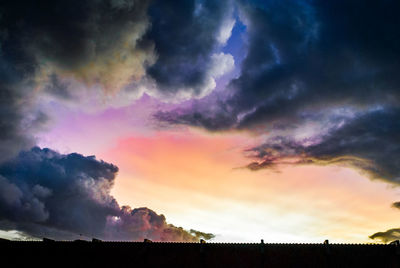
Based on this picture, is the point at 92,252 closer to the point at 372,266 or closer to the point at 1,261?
the point at 1,261

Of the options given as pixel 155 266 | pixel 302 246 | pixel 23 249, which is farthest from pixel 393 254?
pixel 23 249

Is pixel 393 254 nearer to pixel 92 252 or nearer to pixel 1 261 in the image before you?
pixel 92 252

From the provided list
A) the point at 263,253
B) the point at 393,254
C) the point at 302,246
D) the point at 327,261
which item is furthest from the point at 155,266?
the point at 393,254

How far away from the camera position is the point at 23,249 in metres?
28.9

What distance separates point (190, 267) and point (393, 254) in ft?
49.4

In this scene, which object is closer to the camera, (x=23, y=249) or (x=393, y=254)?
(x=393, y=254)

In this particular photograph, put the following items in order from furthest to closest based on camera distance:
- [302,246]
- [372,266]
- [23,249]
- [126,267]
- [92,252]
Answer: [23,249]
[92,252]
[126,267]
[302,246]
[372,266]

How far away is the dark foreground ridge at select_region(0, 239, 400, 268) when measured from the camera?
73.4 ft

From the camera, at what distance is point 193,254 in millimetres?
24562

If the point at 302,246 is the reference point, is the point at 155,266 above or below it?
below

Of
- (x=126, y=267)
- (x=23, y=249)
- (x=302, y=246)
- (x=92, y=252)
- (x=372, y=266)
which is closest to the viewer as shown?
(x=372, y=266)

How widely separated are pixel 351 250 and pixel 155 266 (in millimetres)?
15253

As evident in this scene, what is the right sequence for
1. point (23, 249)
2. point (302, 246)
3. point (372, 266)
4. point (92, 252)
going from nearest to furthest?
point (372, 266)
point (302, 246)
point (92, 252)
point (23, 249)

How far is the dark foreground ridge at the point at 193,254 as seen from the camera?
22.4 meters
